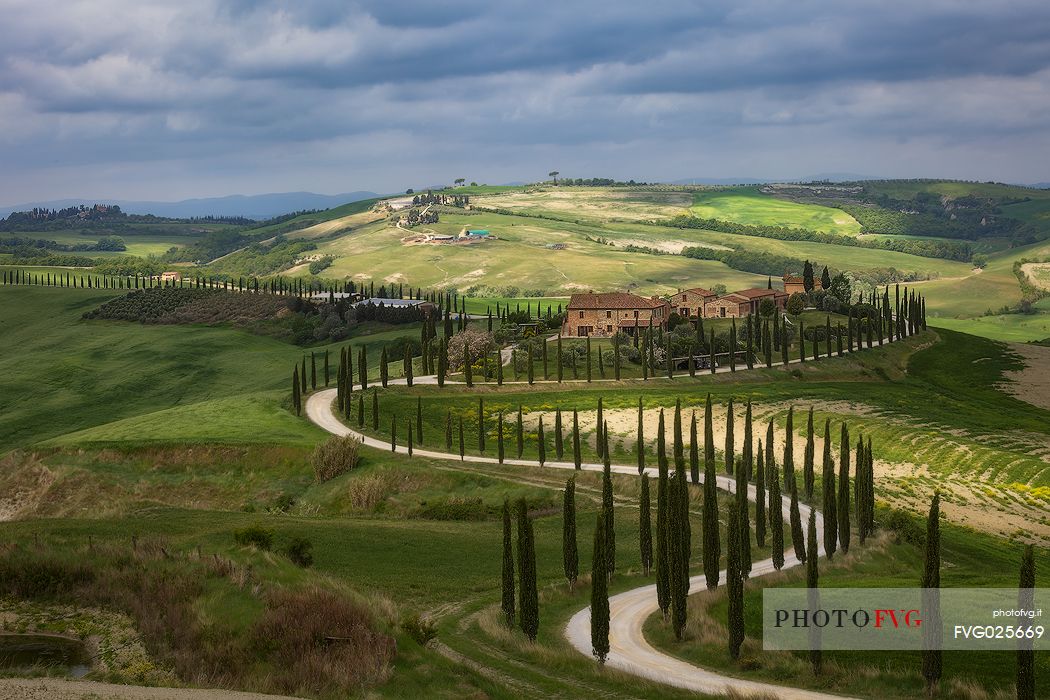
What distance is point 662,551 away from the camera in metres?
53.3

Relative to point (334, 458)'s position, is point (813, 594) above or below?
above

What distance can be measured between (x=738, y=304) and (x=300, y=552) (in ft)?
401

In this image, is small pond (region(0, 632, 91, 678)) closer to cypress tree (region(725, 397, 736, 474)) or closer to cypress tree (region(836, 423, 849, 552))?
cypress tree (region(836, 423, 849, 552))

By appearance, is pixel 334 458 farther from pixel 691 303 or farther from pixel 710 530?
pixel 691 303

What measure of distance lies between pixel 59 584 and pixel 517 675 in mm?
18937

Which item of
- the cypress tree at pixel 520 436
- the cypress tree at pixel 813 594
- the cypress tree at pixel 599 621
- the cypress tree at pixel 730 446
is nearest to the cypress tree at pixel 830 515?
the cypress tree at pixel 813 594

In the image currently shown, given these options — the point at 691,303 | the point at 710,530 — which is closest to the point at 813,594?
the point at 710,530

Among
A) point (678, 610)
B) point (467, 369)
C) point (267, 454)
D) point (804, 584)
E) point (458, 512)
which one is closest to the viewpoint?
point (678, 610)

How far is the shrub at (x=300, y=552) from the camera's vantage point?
59.8 m

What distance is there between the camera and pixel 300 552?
198 feet

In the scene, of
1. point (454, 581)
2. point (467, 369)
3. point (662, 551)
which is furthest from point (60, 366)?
point (662, 551)

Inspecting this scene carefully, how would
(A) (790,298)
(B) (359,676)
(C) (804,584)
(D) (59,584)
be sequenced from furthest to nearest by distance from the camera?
(A) (790,298) → (C) (804,584) → (D) (59,584) → (B) (359,676)

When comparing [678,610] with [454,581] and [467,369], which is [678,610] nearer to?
[454,581]

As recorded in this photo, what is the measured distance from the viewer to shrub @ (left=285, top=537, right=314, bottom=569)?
196 feet
